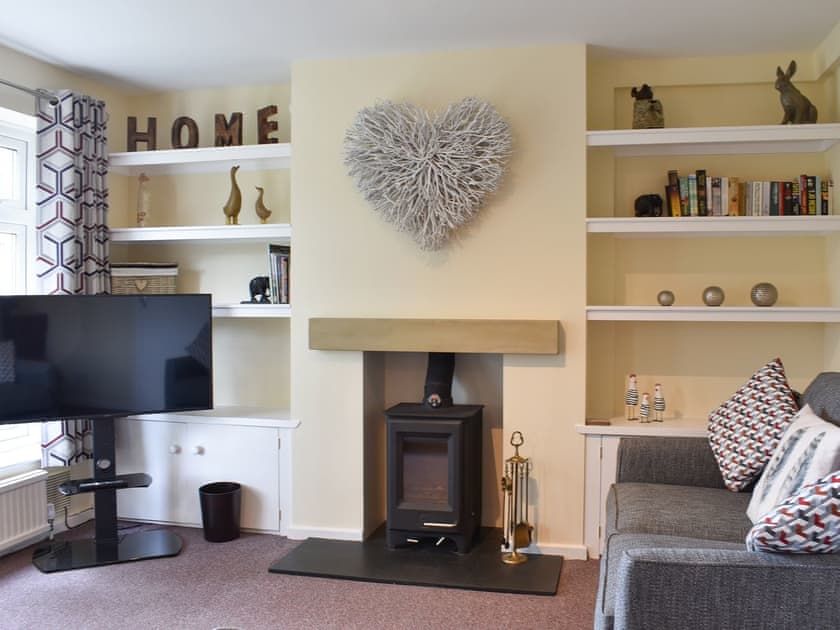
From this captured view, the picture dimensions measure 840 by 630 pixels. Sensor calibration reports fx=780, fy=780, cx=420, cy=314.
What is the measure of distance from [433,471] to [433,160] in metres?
1.48

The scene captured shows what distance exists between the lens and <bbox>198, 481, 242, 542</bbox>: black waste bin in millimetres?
3869

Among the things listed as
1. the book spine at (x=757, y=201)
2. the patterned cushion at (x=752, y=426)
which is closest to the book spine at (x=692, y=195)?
the book spine at (x=757, y=201)

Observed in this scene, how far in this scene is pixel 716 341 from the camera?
155 inches

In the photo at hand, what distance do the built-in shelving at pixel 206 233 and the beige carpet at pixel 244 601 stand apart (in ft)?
5.31

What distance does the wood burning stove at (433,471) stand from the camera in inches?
144

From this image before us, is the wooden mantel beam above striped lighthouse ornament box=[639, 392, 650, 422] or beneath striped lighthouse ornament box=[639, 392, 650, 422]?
above

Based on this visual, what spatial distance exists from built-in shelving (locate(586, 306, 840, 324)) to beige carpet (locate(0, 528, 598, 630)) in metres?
1.17

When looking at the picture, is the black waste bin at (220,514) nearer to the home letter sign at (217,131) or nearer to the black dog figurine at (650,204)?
the home letter sign at (217,131)

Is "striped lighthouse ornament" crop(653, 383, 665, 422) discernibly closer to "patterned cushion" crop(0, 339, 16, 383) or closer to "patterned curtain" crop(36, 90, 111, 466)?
"patterned curtain" crop(36, 90, 111, 466)

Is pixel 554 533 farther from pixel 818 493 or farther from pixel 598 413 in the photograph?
pixel 818 493

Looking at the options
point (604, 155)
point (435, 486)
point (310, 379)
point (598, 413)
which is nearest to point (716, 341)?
point (598, 413)

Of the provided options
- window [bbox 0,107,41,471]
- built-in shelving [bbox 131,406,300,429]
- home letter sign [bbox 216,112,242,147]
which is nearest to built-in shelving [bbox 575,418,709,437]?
built-in shelving [bbox 131,406,300,429]

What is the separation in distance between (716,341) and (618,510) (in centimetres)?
153

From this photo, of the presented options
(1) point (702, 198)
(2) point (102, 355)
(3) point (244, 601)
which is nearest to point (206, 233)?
(2) point (102, 355)
